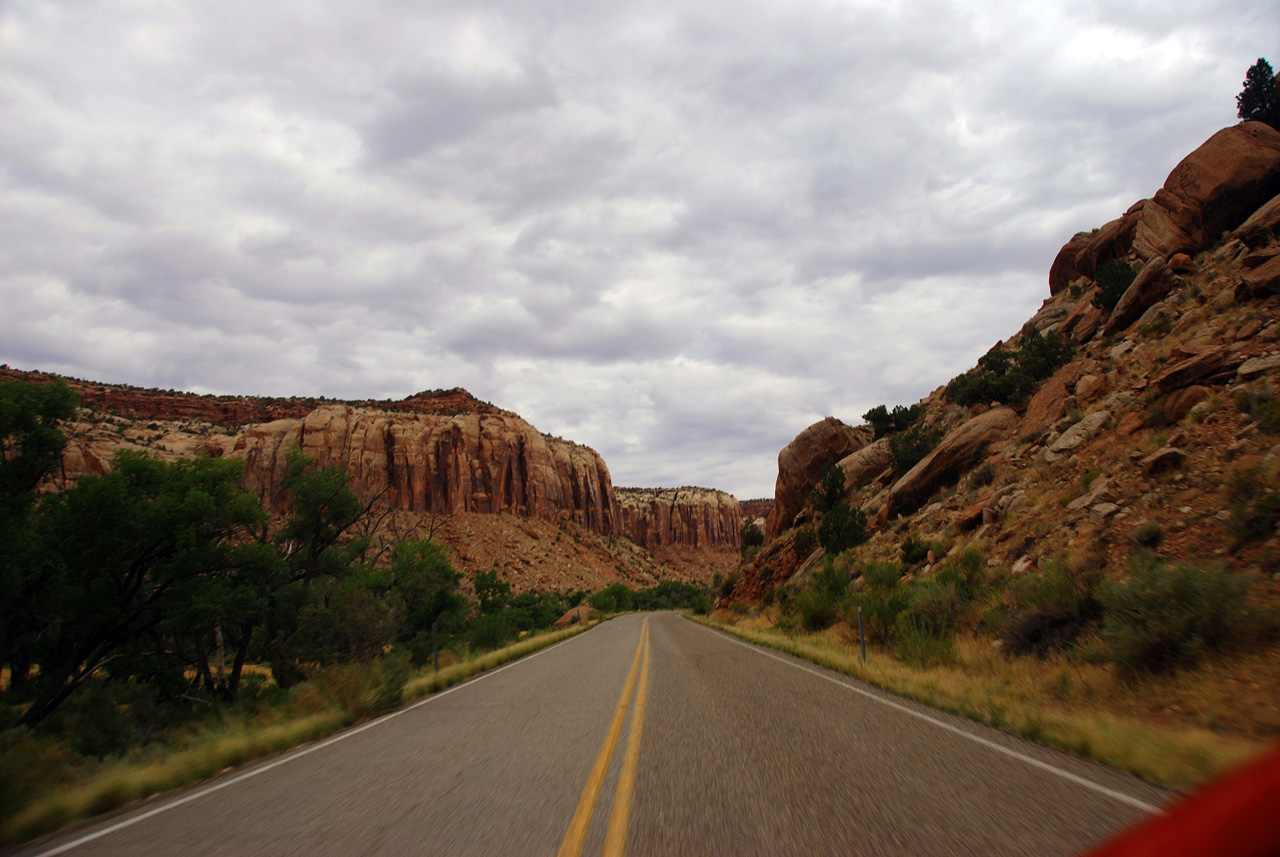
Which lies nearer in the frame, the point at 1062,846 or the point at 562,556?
the point at 1062,846

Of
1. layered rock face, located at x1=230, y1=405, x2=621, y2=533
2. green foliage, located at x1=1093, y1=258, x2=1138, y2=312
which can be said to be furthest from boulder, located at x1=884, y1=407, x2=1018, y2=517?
layered rock face, located at x1=230, y1=405, x2=621, y2=533

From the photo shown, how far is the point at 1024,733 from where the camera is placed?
6820mm

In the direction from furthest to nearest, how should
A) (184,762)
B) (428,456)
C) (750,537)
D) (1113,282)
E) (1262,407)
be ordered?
(428,456) < (750,537) < (1113,282) < (1262,407) < (184,762)

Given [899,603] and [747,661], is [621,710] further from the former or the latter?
[899,603]

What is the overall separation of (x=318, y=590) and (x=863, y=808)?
74.6ft

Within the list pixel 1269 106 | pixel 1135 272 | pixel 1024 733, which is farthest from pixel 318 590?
pixel 1269 106

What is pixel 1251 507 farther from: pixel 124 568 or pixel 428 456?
pixel 428 456

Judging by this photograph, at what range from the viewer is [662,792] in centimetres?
532

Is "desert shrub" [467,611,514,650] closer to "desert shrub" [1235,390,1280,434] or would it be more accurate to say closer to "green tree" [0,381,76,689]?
"green tree" [0,381,76,689]

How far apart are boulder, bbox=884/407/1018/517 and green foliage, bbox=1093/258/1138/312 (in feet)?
16.6

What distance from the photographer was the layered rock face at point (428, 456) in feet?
258

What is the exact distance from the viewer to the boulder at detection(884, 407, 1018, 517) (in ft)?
81.5

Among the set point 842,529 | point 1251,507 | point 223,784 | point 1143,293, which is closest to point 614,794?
point 223,784

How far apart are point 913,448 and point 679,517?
119 m
